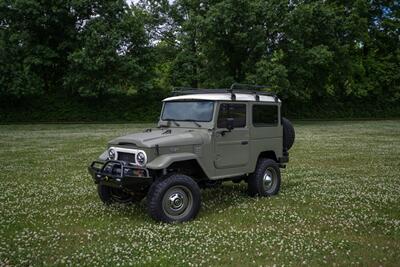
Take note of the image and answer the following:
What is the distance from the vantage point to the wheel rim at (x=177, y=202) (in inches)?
344

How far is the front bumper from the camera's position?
337 inches

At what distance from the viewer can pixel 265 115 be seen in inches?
445

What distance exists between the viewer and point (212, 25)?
43.2m

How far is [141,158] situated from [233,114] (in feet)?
8.76

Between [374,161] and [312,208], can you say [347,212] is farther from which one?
[374,161]

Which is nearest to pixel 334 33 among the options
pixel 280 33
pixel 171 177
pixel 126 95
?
pixel 280 33

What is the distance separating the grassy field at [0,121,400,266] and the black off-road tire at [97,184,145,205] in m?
0.28

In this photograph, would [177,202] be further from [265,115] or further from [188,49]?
[188,49]

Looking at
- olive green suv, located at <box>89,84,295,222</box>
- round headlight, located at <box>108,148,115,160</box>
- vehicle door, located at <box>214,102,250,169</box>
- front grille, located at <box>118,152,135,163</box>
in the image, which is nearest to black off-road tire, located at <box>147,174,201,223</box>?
olive green suv, located at <box>89,84,295,222</box>

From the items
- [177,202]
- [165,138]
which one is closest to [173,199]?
[177,202]

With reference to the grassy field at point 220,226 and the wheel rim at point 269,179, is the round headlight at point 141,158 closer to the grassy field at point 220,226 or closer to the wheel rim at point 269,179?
the grassy field at point 220,226

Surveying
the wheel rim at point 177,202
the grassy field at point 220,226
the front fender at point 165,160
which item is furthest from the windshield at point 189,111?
the grassy field at point 220,226

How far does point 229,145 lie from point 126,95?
127 feet

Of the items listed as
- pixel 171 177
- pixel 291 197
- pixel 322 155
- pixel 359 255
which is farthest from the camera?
pixel 322 155
